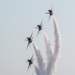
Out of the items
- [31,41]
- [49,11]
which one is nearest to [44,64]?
[31,41]

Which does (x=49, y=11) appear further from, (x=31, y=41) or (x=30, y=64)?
(x=30, y=64)

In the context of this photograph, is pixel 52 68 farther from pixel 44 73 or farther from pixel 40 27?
pixel 40 27

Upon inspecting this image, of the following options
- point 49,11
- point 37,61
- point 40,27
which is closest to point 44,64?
point 37,61

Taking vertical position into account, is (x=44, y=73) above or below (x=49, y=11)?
below

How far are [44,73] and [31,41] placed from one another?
541 inches

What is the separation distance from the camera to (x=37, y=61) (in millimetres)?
47594

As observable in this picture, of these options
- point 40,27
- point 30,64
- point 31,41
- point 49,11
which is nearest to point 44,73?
point 30,64

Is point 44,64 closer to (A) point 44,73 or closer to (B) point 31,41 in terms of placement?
(A) point 44,73

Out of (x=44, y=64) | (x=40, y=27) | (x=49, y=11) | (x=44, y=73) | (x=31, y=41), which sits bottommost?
(x=44, y=73)

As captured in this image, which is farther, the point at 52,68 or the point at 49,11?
the point at 49,11

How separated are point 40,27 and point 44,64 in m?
15.0

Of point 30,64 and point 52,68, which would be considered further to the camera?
point 30,64

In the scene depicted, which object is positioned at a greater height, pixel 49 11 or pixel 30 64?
pixel 49 11

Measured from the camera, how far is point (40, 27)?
4759 cm
